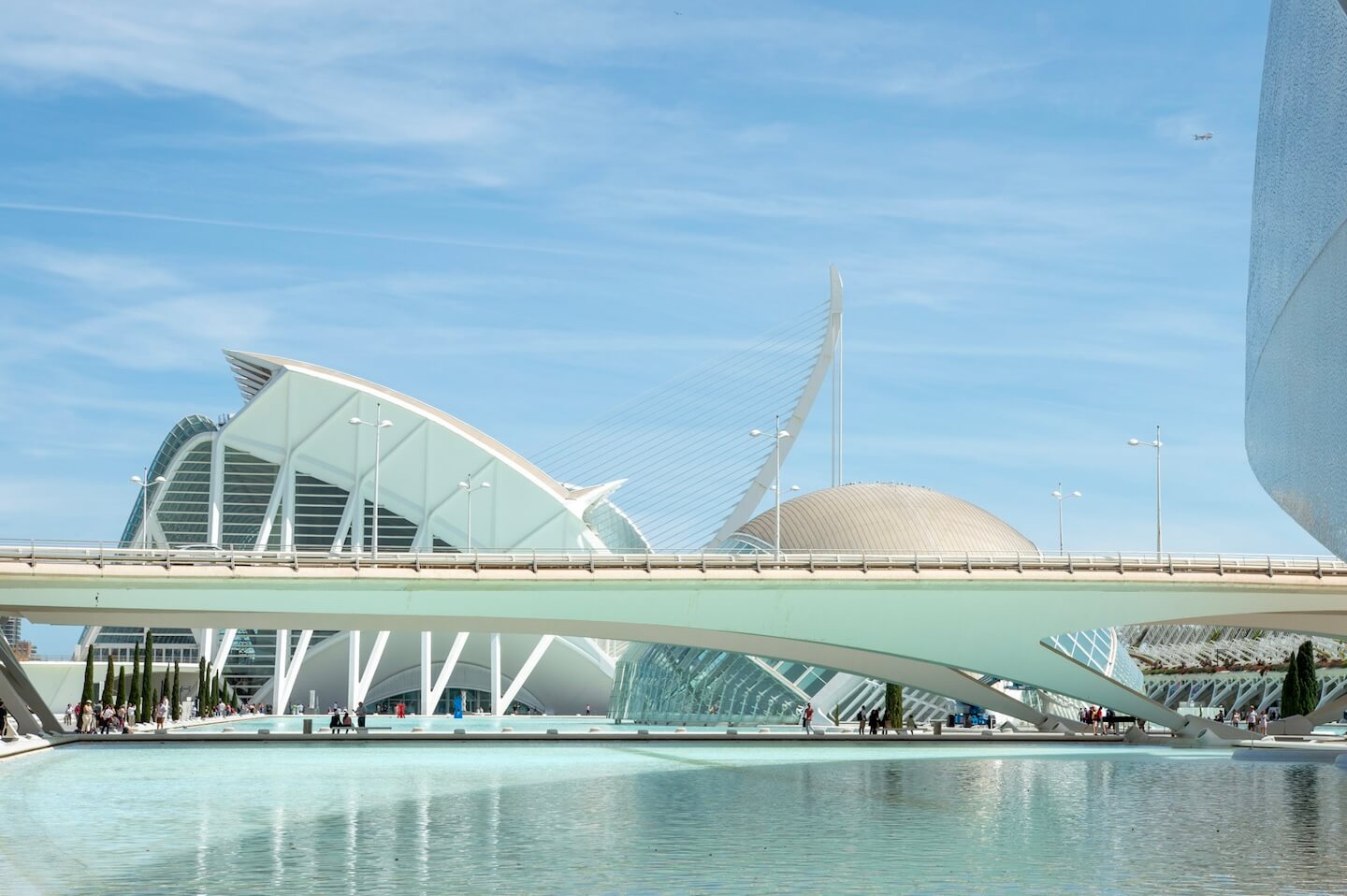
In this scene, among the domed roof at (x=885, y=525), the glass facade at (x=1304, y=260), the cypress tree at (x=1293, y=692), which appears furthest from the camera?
the domed roof at (x=885, y=525)

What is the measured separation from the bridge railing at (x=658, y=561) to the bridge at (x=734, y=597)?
2.5 inches

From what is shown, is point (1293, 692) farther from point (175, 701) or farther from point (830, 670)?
point (175, 701)

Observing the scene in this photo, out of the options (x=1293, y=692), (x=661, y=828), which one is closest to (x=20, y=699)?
(x=661, y=828)

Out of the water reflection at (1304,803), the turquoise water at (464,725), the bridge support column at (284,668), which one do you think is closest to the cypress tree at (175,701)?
the turquoise water at (464,725)

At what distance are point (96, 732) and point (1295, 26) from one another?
47.5 meters

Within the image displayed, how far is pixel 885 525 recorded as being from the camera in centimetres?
6944

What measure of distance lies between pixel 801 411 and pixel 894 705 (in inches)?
1074

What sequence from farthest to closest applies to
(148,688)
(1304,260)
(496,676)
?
(496,676) → (148,688) → (1304,260)

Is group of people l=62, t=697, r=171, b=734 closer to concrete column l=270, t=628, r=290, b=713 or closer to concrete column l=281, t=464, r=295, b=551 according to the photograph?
concrete column l=270, t=628, r=290, b=713

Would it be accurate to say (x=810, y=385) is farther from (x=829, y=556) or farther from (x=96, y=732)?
(x=96, y=732)

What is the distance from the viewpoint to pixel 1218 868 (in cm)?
1759

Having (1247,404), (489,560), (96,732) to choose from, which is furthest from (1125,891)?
(96,732)

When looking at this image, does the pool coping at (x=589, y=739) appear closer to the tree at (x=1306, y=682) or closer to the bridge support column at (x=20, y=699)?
the bridge support column at (x=20, y=699)

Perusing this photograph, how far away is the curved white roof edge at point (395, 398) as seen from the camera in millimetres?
84812
